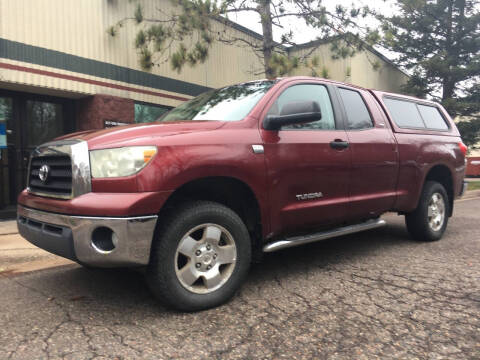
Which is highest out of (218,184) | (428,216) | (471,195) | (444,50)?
(444,50)

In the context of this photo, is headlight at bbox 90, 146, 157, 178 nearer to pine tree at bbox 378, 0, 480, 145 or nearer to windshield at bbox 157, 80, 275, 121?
windshield at bbox 157, 80, 275, 121

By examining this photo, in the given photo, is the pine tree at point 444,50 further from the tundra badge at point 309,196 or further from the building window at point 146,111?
→ the tundra badge at point 309,196

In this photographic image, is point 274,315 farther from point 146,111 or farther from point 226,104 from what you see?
point 146,111

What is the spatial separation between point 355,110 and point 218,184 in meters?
1.91

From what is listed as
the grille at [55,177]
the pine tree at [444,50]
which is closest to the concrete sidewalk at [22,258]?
the grille at [55,177]

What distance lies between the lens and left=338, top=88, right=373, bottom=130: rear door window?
12.7ft

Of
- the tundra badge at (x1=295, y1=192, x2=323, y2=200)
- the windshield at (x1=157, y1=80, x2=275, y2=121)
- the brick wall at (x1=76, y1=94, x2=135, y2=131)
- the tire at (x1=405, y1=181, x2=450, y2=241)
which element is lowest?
the tire at (x1=405, y1=181, x2=450, y2=241)

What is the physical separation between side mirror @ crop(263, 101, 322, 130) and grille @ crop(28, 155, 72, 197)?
1.48 m

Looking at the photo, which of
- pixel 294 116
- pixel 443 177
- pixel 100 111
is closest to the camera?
pixel 294 116

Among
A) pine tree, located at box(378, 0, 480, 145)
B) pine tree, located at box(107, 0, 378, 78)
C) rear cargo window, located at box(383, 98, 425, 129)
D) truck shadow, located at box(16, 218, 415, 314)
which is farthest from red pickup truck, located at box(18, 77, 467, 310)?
pine tree, located at box(378, 0, 480, 145)

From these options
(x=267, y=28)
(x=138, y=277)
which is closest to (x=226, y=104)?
(x=138, y=277)

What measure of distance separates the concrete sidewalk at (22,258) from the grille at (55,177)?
1337 millimetres

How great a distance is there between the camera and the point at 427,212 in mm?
4625

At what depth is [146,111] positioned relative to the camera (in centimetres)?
962
